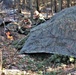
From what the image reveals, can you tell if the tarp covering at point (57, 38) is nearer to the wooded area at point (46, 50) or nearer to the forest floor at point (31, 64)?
the wooded area at point (46, 50)

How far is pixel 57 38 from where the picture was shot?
33.3ft

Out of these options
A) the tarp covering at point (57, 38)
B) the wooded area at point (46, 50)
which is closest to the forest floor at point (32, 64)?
the wooded area at point (46, 50)

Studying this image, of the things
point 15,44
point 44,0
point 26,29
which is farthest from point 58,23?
point 44,0

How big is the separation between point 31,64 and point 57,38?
170cm

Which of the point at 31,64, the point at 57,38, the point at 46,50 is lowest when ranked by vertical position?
the point at 31,64

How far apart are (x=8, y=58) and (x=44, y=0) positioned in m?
16.9

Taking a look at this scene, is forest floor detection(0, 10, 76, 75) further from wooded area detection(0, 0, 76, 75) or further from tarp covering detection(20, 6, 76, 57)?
tarp covering detection(20, 6, 76, 57)

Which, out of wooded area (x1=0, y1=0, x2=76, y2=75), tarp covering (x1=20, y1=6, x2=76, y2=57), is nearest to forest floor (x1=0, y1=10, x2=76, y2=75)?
wooded area (x1=0, y1=0, x2=76, y2=75)

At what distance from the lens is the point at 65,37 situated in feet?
33.1

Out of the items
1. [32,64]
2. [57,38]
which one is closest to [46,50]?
[57,38]

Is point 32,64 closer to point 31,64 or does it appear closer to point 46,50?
point 31,64

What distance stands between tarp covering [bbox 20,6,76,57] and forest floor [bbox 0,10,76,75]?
0.97 feet

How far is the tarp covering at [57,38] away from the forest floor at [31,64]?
0.29 metres

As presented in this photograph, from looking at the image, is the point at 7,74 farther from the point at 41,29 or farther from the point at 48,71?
the point at 41,29
